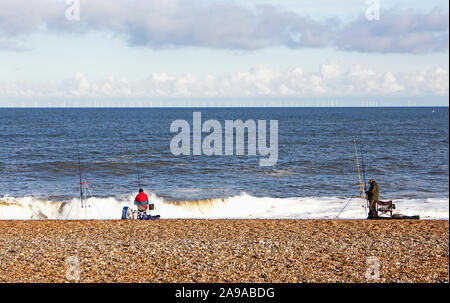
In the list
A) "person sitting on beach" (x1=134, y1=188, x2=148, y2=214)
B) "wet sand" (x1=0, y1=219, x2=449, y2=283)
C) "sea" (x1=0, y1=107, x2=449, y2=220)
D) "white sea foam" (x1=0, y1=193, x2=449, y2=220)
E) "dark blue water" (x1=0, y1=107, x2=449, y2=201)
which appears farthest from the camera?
"dark blue water" (x1=0, y1=107, x2=449, y2=201)

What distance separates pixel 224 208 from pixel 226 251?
9.46 meters

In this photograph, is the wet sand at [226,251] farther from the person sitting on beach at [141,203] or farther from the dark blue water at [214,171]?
the dark blue water at [214,171]

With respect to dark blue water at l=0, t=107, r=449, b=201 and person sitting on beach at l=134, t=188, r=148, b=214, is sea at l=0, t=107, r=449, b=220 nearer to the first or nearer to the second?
dark blue water at l=0, t=107, r=449, b=201

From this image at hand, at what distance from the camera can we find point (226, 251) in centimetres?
1027

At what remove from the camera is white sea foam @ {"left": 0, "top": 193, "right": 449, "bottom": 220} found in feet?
57.7

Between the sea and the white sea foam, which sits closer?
the white sea foam

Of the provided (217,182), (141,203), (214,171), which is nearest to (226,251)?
(141,203)

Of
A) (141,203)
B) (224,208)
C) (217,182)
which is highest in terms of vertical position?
(141,203)

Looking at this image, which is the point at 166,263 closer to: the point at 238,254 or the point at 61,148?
the point at 238,254

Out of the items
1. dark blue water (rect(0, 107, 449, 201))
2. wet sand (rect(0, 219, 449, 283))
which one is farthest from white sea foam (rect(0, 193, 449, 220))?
wet sand (rect(0, 219, 449, 283))

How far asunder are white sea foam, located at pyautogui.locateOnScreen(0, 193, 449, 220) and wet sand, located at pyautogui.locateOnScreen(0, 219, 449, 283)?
3.62 metres

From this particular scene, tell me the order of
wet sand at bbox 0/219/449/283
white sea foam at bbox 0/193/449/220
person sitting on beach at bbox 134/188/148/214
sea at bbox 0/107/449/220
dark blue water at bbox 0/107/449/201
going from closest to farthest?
1. wet sand at bbox 0/219/449/283
2. person sitting on beach at bbox 134/188/148/214
3. white sea foam at bbox 0/193/449/220
4. sea at bbox 0/107/449/220
5. dark blue water at bbox 0/107/449/201

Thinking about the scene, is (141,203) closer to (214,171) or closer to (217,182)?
(217,182)

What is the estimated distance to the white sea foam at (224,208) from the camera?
693 inches
